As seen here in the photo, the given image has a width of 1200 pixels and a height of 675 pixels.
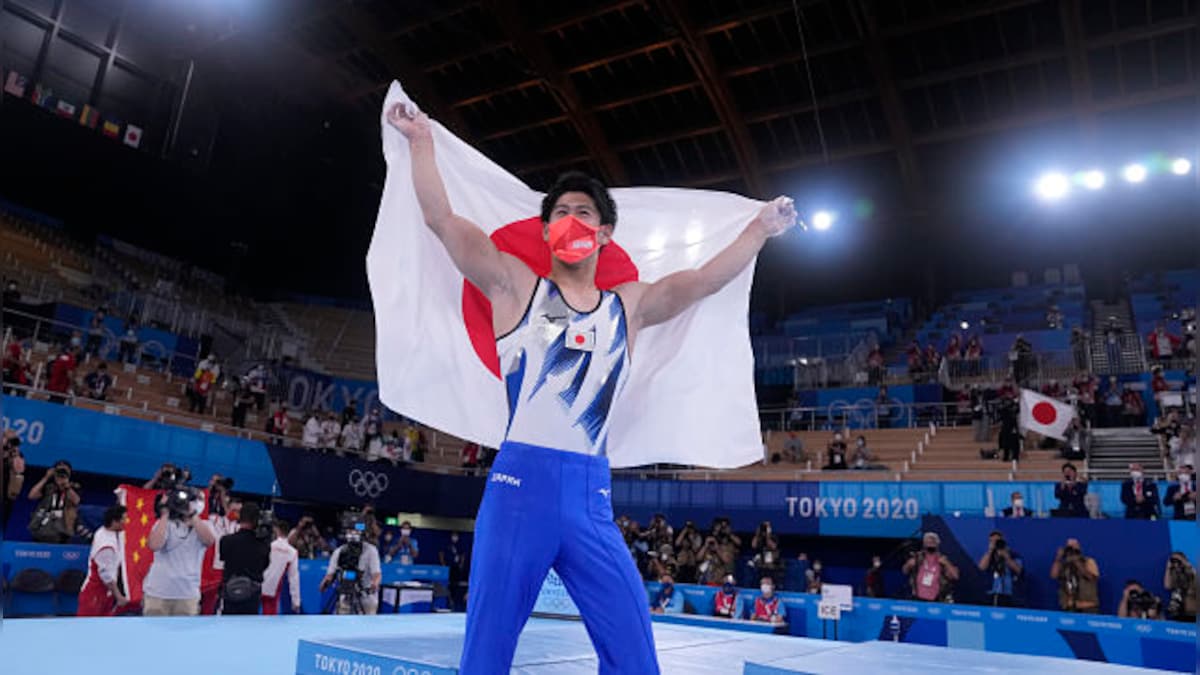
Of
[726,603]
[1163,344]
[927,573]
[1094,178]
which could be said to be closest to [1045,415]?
[1163,344]

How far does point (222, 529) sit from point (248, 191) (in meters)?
15.8

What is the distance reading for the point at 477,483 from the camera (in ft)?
66.1

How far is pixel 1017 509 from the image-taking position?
1253 cm

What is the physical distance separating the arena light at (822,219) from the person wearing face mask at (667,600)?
13.1m

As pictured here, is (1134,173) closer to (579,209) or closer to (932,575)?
(932,575)

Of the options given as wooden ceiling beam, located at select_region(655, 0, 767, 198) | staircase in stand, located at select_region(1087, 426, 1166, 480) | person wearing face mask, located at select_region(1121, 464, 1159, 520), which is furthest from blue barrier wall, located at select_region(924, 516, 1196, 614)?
wooden ceiling beam, located at select_region(655, 0, 767, 198)

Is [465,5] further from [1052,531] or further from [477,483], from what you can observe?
[1052,531]

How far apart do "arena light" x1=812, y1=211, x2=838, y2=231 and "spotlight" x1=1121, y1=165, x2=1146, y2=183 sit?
7459mm

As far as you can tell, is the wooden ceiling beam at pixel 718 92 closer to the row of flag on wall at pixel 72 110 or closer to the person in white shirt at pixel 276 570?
the row of flag on wall at pixel 72 110

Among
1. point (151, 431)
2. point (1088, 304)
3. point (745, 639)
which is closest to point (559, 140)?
point (151, 431)

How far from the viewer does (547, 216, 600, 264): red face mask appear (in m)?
2.63

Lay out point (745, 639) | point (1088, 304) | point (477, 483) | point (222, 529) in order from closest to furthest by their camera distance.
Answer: point (745, 639) → point (222, 529) → point (477, 483) → point (1088, 304)

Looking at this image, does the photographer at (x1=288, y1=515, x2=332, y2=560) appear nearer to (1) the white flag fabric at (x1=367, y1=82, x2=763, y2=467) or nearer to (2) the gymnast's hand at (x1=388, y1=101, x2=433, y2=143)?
(1) the white flag fabric at (x1=367, y1=82, x2=763, y2=467)

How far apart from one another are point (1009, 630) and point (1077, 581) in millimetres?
1376
